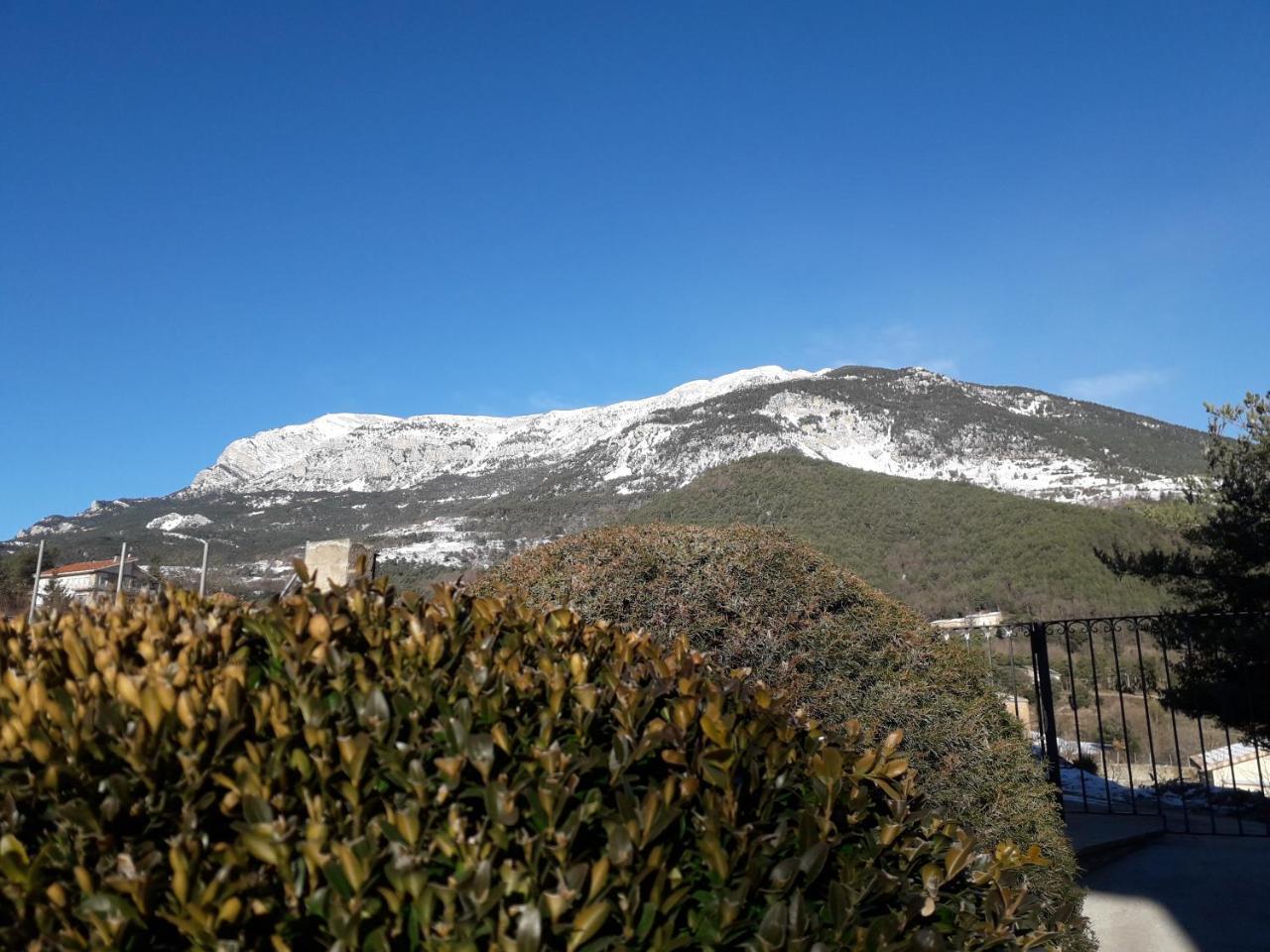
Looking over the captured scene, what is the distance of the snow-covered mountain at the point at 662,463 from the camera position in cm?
4209

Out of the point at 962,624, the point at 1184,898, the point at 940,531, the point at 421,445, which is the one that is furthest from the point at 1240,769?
the point at 421,445

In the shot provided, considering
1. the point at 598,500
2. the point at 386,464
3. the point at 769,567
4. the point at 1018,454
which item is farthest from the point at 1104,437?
the point at 386,464

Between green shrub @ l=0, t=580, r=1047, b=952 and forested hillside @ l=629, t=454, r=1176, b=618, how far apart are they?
15.1 meters

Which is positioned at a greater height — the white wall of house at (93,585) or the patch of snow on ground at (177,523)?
the patch of snow on ground at (177,523)

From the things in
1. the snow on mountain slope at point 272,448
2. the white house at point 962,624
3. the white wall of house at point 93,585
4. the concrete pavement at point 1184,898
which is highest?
the snow on mountain slope at point 272,448

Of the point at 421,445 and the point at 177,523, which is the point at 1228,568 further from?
the point at 421,445

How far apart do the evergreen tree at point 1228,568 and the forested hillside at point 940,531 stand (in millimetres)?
6657

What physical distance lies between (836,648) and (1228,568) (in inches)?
406

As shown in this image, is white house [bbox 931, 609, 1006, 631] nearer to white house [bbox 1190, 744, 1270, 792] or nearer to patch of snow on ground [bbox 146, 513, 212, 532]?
white house [bbox 1190, 744, 1270, 792]

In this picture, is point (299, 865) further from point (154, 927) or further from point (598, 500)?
point (598, 500)

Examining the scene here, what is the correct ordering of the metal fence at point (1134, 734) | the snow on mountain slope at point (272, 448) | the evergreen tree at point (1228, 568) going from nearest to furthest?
the metal fence at point (1134, 734)
the evergreen tree at point (1228, 568)
the snow on mountain slope at point (272, 448)

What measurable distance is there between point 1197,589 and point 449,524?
44.0 meters

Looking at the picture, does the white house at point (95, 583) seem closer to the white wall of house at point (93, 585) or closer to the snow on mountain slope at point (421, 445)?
the white wall of house at point (93, 585)

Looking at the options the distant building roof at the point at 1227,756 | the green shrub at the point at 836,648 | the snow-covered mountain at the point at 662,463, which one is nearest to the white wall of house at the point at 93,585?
the green shrub at the point at 836,648
